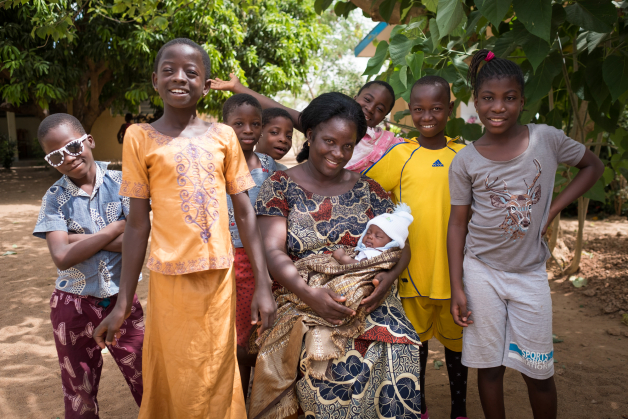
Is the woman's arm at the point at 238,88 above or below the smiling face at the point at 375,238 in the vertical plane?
above

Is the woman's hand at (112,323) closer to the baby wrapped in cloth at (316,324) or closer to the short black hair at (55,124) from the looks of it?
the baby wrapped in cloth at (316,324)

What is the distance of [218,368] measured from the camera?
1.98 m

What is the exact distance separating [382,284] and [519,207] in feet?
2.31

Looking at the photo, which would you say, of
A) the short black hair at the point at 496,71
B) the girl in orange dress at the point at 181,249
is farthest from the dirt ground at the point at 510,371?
the short black hair at the point at 496,71

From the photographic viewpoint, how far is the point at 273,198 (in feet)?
7.98

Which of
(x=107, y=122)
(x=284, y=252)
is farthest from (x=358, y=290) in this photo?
(x=107, y=122)

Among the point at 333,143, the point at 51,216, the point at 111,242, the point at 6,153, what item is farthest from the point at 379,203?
the point at 6,153

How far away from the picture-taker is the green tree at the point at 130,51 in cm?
1022

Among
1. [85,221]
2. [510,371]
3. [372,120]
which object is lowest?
[510,371]

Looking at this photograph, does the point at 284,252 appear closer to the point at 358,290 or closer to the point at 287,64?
the point at 358,290

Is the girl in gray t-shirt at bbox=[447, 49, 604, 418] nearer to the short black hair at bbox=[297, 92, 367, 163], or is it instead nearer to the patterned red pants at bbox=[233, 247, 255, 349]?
the short black hair at bbox=[297, 92, 367, 163]

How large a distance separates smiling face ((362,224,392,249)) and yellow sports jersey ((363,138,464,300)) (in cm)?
31

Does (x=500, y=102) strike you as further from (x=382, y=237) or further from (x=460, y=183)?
(x=382, y=237)

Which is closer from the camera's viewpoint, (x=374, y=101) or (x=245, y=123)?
(x=245, y=123)
